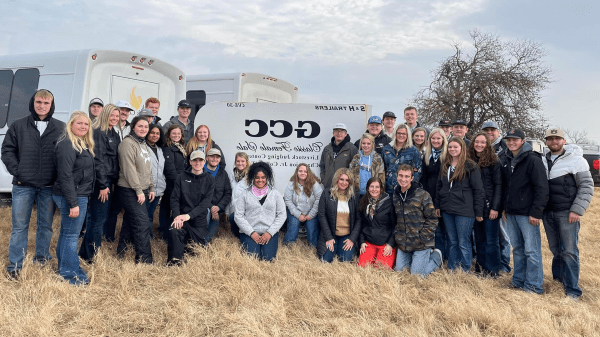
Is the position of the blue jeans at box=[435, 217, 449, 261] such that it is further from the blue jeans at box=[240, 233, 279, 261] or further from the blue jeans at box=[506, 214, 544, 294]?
the blue jeans at box=[240, 233, 279, 261]

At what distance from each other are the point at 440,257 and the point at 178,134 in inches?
143

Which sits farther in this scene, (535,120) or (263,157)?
(535,120)

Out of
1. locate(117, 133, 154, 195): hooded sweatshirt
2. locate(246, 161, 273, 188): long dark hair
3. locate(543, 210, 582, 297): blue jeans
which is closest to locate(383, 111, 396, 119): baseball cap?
locate(246, 161, 273, 188): long dark hair

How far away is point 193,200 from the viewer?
5.86 metres

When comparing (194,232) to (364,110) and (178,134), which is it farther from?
(364,110)

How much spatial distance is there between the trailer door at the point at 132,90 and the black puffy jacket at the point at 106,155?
9.20 ft

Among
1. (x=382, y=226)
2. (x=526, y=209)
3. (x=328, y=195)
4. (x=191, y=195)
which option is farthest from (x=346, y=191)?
(x=526, y=209)

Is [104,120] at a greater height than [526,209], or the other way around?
[104,120]

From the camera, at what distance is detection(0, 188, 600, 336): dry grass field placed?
3.87 meters

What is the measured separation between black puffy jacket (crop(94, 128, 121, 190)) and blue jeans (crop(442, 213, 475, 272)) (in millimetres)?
3882

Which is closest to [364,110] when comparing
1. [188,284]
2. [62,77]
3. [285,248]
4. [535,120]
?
[285,248]

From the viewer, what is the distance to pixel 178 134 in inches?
244

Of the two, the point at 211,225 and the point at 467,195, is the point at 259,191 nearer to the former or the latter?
the point at 211,225

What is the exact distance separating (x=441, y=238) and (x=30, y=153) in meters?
4.75
